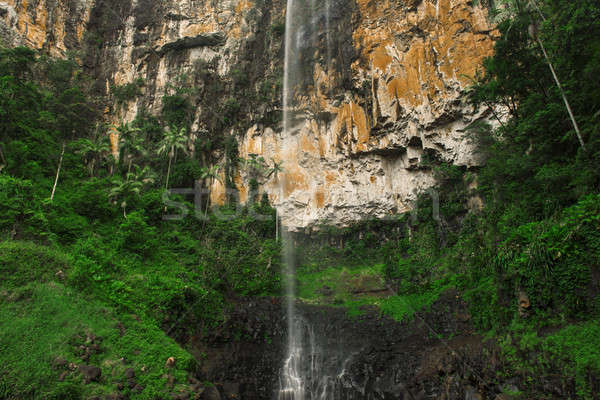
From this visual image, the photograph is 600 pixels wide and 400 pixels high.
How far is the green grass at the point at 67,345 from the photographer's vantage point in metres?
7.78

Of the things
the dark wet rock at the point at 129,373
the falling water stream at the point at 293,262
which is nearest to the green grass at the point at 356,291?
the falling water stream at the point at 293,262

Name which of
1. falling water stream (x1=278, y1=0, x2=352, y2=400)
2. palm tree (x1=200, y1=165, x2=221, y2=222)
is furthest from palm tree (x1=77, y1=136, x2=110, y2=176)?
falling water stream (x1=278, y1=0, x2=352, y2=400)

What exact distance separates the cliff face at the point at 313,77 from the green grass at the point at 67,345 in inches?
738

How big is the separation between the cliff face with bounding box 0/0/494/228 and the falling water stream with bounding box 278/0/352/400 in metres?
0.37

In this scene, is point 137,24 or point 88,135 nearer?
point 88,135

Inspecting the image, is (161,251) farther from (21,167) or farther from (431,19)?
(431,19)

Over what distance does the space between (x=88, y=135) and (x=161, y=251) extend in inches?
750

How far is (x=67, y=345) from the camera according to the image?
8.90 metres

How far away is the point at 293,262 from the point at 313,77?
16.0m

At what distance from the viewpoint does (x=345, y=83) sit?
27781mm

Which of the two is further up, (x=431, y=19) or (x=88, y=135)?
(x=431, y=19)

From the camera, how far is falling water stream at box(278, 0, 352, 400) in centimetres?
1459

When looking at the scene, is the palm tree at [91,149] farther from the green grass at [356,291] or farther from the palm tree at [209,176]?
the green grass at [356,291]

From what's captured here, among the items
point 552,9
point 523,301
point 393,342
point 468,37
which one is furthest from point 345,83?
point 523,301
